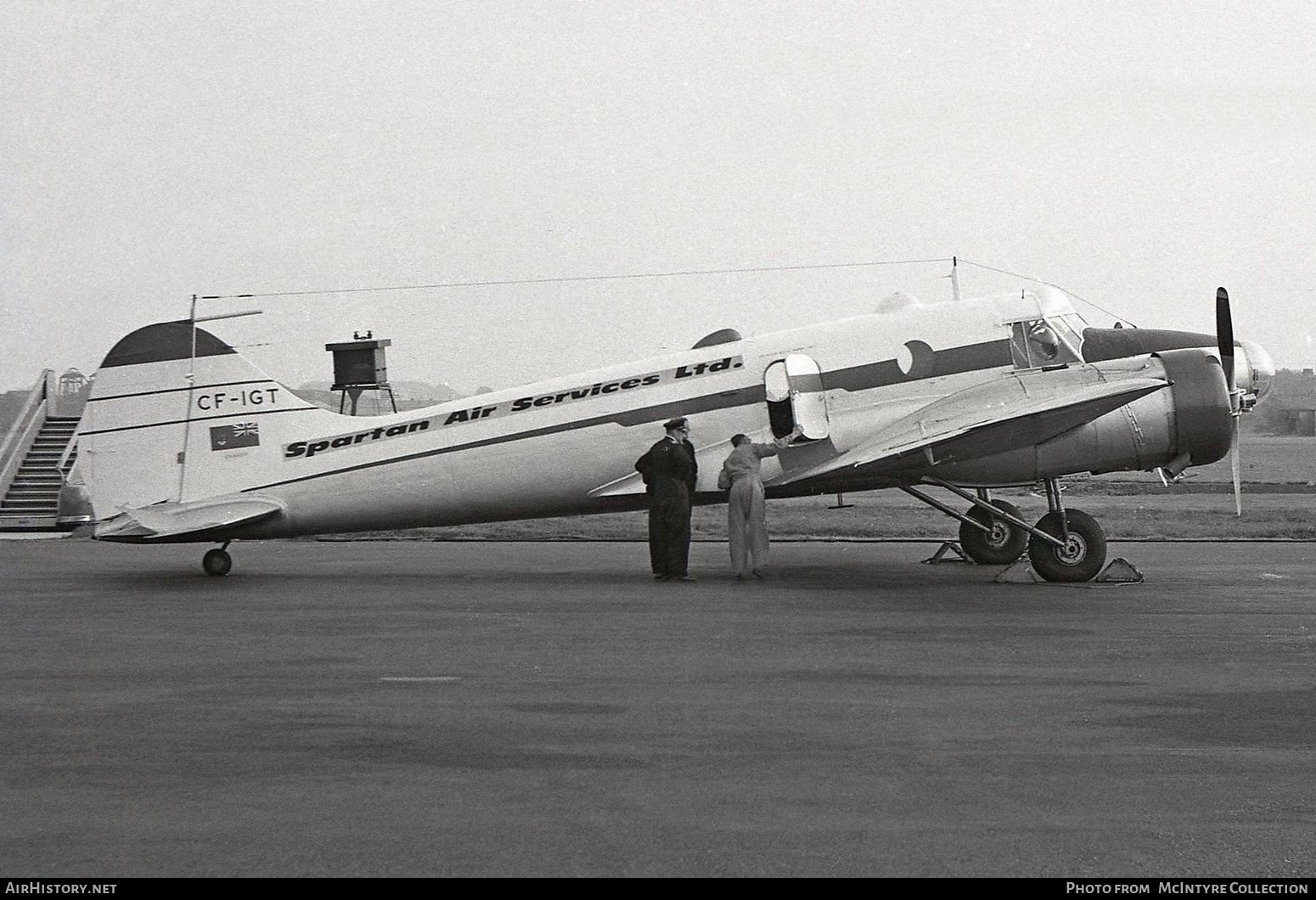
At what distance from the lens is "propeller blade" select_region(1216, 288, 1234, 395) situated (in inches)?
656

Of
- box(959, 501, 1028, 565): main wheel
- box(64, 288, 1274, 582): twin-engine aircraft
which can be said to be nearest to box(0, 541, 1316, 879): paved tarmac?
box(64, 288, 1274, 582): twin-engine aircraft

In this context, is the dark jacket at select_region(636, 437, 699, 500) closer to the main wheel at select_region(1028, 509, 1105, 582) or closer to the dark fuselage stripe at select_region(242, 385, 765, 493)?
the dark fuselage stripe at select_region(242, 385, 765, 493)

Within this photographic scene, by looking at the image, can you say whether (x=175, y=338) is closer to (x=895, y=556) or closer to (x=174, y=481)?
(x=174, y=481)

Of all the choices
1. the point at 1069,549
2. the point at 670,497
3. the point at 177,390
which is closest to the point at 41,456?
the point at 177,390

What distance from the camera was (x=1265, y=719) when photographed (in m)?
7.64

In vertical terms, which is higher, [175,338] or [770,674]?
[175,338]

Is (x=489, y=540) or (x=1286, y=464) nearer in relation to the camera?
(x=489, y=540)

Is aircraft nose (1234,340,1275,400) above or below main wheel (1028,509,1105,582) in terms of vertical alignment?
above

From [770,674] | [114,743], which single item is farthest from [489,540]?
[114,743]

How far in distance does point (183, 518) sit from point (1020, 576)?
34.2 feet

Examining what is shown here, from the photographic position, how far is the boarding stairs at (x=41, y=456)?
2920 cm

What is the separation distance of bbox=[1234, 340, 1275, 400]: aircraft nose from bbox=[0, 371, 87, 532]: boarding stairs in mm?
22612

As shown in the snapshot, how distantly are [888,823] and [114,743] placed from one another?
4127 millimetres

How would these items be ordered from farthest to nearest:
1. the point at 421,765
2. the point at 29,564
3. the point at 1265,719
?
the point at 29,564 → the point at 1265,719 → the point at 421,765
